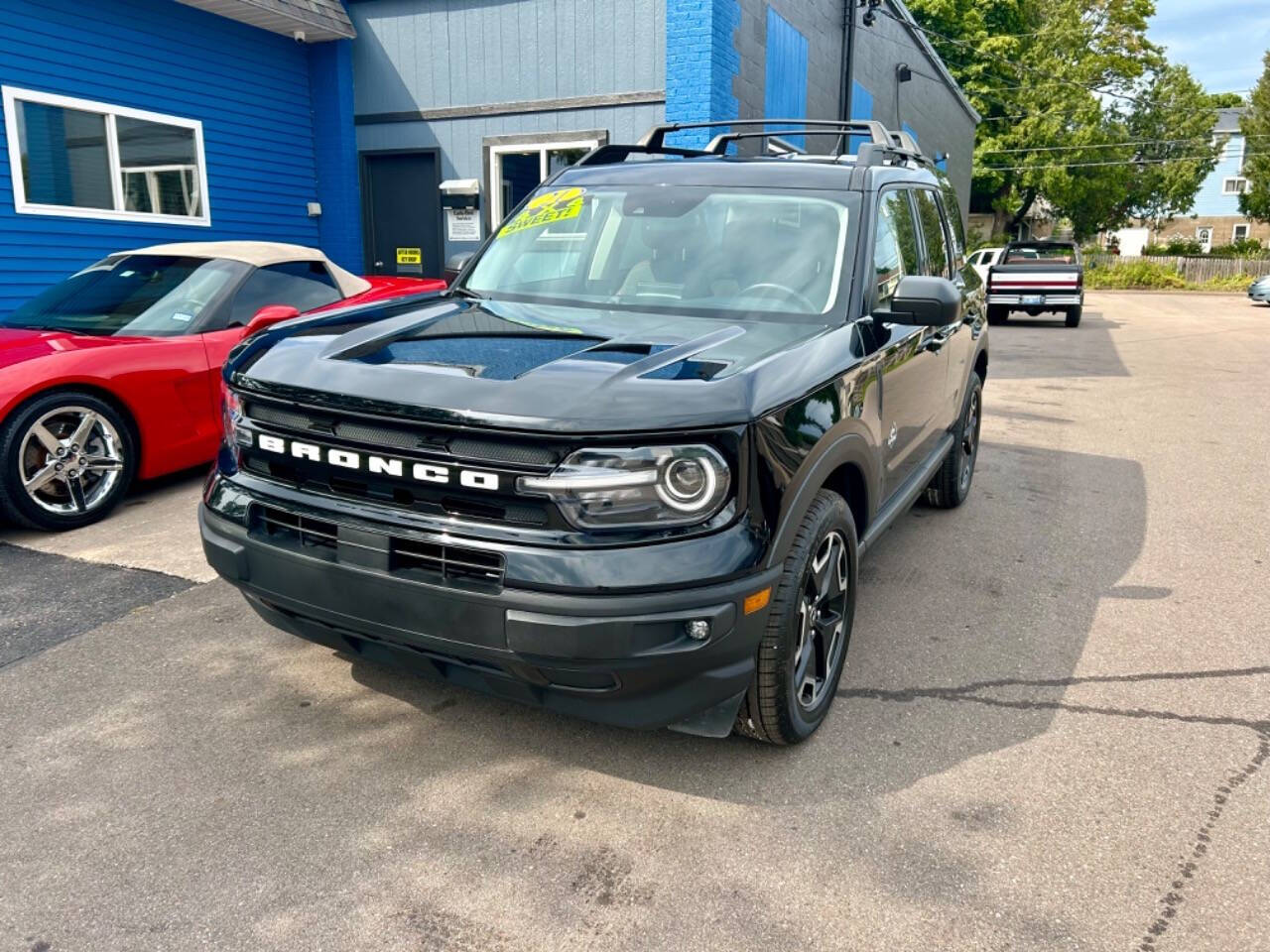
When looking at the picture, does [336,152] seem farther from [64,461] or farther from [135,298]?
[64,461]

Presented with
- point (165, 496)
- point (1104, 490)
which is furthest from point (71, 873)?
point (1104, 490)

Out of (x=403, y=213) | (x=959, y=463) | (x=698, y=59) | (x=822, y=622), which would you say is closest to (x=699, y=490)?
(x=822, y=622)

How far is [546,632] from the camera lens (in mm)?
2479

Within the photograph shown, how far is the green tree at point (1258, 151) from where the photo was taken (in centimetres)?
4634

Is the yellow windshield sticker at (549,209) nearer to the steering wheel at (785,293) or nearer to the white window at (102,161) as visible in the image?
the steering wheel at (785,293)

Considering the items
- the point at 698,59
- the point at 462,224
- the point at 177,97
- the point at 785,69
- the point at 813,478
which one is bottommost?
the point at 813,478

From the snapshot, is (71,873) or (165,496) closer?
(71,873)

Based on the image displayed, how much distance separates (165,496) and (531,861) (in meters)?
4.40

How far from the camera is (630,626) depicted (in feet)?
8.13

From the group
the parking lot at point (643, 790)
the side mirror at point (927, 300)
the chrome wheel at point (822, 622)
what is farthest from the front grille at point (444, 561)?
the side mirror at point (927, 300)

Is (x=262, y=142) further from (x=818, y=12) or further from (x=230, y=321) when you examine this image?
(x=818, y=12)

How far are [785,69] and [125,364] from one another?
34.0 feet

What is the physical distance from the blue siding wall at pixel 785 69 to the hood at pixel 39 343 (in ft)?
30.2

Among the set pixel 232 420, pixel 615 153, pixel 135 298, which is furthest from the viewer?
pixel 135 298
